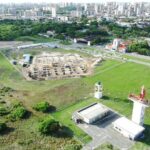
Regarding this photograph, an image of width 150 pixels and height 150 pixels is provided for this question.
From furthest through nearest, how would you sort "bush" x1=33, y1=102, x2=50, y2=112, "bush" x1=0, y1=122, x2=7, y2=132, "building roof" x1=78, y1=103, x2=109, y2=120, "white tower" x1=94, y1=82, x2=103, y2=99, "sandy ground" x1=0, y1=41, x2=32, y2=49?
"sandy ground" x1=0, y1=41, x2=32, y2=49
"white tower" x1=94, y1=82, x2=103, y2=99
"bush" x1=33, y1=102, x2=50, y2=112
"building roof" x1=78, y1=103, x2=109, y2=120
"bush" x1=0, y1=122, x2=7, y2=132

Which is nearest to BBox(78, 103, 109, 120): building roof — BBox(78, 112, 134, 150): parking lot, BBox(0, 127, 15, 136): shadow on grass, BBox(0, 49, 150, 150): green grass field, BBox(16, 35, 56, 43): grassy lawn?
BBox(78, 112, 134, 150): parking lot

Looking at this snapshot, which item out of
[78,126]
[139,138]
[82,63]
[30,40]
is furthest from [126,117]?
[30,40]

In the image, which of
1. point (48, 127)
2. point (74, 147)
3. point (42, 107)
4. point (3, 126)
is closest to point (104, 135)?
point (74, 147)

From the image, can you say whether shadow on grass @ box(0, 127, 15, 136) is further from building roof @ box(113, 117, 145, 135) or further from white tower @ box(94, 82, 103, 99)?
white tower @ box(94, 82, 103, 99)

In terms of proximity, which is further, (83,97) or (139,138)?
(83,97)

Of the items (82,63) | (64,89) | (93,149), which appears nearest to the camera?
(93,149)

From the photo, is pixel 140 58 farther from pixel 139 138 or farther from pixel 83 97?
pixel 139 138
